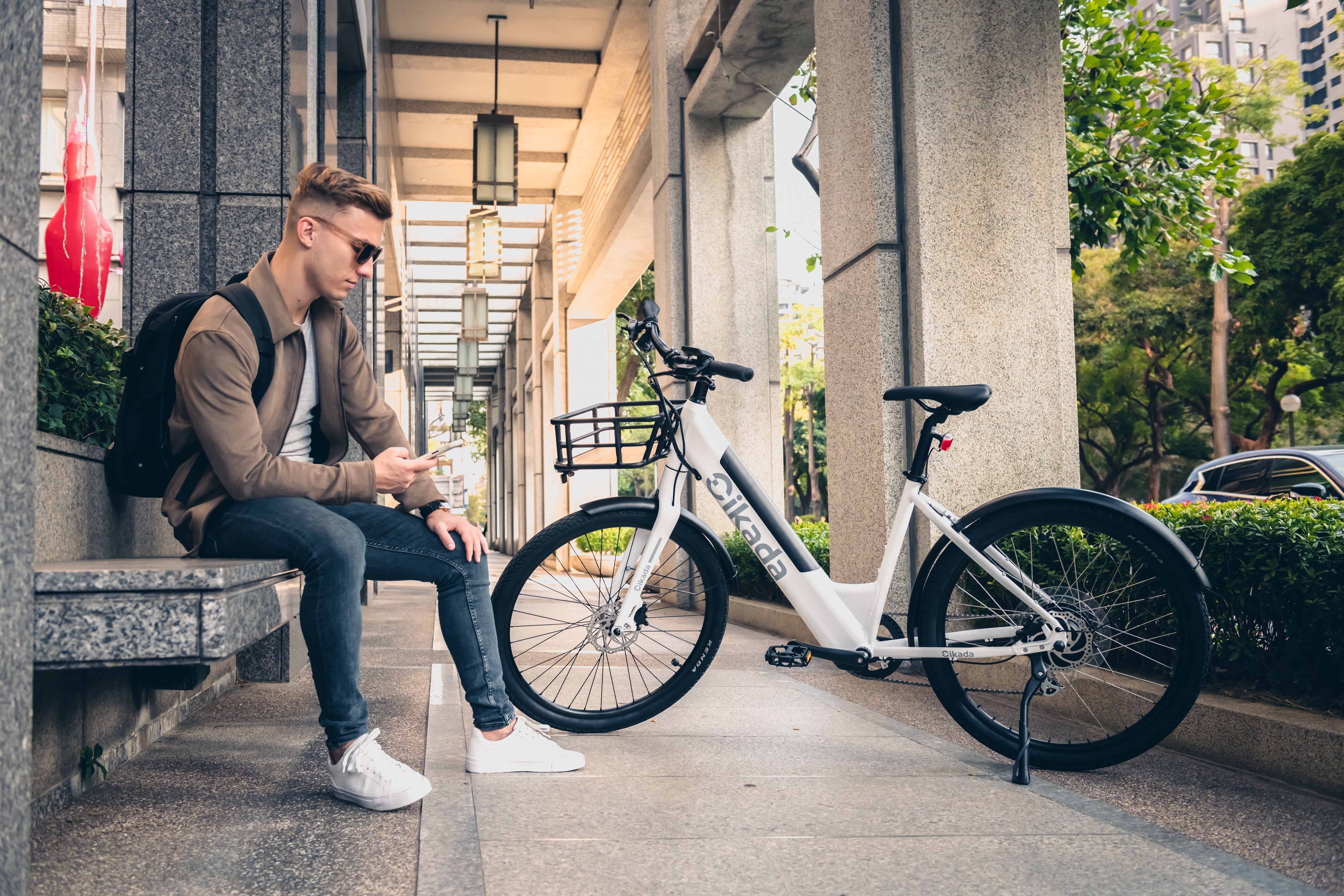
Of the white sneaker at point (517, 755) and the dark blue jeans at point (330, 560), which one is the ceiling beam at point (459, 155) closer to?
the dark blue jeans at point (330, 560)

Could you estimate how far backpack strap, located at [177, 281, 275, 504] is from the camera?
8.95 ft

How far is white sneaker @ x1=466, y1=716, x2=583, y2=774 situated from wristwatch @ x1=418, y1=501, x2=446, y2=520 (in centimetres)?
65

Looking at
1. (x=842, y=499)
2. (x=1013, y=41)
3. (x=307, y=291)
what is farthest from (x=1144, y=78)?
(x=307, y=291)

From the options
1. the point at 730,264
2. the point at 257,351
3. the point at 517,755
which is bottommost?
the point at 517,755

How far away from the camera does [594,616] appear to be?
Answer: 3.62m

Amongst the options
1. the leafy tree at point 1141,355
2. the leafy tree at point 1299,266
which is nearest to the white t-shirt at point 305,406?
the leafy tree at point 1299,266

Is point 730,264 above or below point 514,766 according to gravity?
above

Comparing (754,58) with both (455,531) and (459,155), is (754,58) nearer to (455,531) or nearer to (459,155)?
(455,531)

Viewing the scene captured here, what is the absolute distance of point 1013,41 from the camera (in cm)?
507

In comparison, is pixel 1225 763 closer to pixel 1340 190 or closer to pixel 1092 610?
pixel 1092 610

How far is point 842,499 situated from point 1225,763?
2.52m

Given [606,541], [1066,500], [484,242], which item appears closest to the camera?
[1066,500]

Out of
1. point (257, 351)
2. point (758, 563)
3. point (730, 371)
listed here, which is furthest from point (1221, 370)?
point (257, 351)

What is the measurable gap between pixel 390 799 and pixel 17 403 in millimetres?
1366
